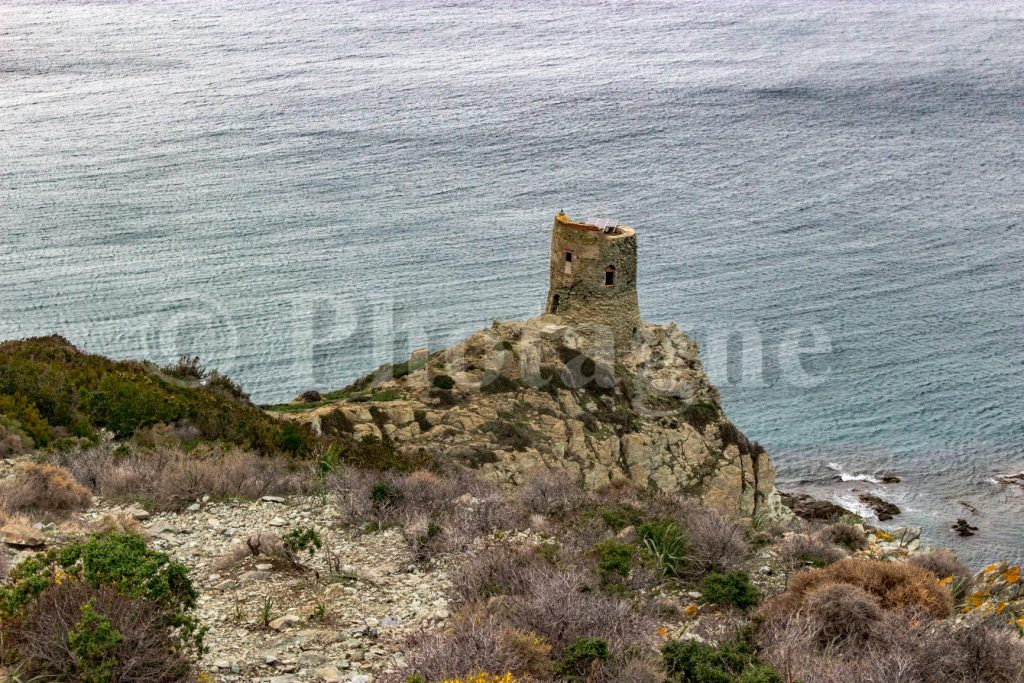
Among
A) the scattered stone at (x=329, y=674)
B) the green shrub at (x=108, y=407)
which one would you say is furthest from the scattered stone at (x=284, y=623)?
the green shrub at (x=108, y=407)

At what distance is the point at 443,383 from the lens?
33.6 m

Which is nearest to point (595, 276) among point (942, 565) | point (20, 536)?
point (942, 565)

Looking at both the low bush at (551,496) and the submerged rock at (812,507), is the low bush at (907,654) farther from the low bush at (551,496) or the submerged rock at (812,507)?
the submerged rock at (812,507)

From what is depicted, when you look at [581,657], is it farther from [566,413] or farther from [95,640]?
[566,413]

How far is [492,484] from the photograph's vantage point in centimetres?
1841

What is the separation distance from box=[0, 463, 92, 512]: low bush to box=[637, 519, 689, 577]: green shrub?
337 inches

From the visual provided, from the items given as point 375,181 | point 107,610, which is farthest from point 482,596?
point 375,181

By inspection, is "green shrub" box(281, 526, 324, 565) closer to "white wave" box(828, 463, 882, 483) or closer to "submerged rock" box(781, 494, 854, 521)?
"submerged rock" box(781, 494, 854, 521)

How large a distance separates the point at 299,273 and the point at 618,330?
34.1 metres

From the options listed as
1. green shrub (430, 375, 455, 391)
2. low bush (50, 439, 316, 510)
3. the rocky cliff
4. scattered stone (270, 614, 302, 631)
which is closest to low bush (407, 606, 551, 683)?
scattered stone (270, 614, 302, 631)

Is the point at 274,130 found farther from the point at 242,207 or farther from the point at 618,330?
the point at 618,330

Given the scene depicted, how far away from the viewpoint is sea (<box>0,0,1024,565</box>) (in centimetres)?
5741

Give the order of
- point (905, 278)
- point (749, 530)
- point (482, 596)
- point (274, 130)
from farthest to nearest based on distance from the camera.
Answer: point (274, 130) → point (905, 278) → point (749, 530) → point (482, 596)

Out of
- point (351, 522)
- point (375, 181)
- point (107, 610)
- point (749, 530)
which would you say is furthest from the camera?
point (375, 181)
